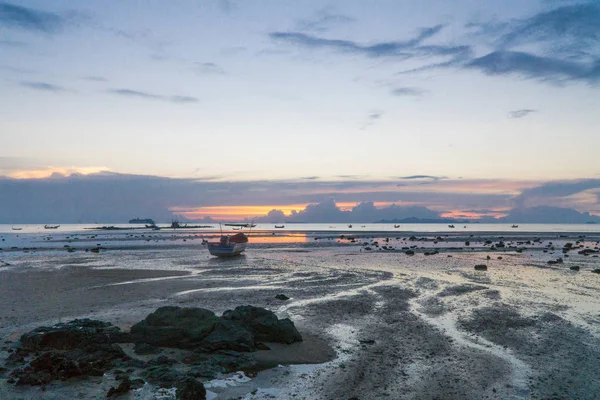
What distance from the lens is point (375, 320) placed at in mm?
21359

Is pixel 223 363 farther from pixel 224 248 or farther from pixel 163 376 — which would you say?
pixel 224 248

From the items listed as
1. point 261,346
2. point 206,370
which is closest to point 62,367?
point 206,370

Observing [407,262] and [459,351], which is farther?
[407,262]

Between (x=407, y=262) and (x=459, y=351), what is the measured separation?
114 ft

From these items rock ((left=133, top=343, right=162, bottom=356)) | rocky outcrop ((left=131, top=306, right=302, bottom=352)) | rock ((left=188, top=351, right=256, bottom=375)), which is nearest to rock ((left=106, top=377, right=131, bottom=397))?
rock ((left=188, top=351, right=256, bottom=375))

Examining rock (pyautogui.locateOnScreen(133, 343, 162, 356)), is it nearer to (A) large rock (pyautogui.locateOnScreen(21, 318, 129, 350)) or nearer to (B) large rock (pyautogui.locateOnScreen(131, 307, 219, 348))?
(B) large rock (pyautogui.locateOnScreen(131, 307, 219, 348))

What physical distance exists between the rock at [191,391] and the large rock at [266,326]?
17.2ft

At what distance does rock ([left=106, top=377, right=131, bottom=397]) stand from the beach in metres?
Result: 0.24

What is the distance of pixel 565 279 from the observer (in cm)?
3538

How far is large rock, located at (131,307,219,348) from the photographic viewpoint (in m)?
16.3

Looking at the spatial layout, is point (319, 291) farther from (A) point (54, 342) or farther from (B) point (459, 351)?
(A) point (54, 342)

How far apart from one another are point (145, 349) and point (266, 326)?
4203mm

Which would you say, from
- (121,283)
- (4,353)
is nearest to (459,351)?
(4,353)

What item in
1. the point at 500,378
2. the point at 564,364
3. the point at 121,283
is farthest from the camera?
the point at 121,283
